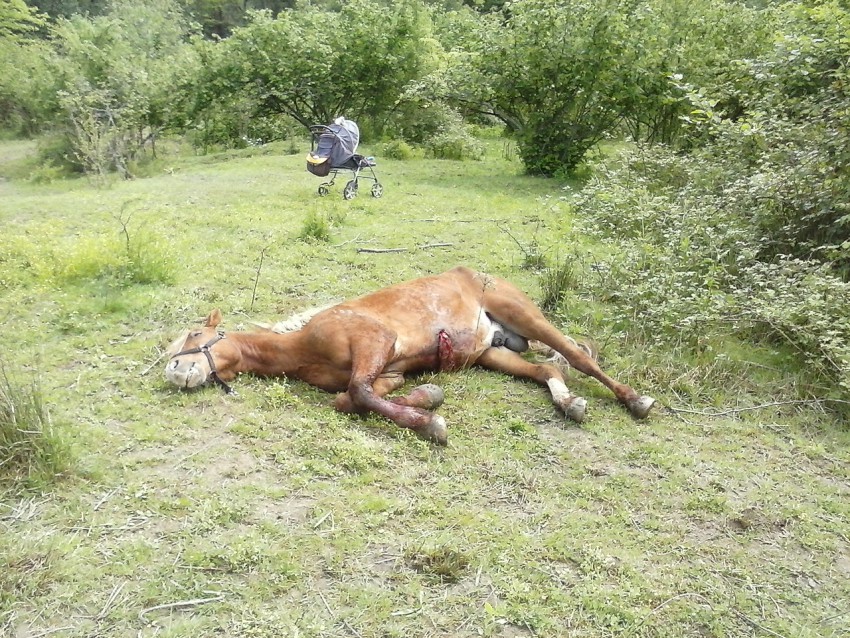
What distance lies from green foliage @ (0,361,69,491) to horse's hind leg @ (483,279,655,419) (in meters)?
2.95

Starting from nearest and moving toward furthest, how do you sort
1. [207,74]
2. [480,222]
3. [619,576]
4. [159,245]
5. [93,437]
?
1. [619,576]
2. [93,437]
3. [159,245]
4. [480,222]
5. [207,74]

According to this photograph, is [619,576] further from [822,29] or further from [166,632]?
[822,29]

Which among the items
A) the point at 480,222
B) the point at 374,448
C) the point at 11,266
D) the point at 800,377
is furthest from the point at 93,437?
the point at 480,222

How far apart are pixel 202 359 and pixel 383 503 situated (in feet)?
5.38

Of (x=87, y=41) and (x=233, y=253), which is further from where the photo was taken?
(x=87, y=41)

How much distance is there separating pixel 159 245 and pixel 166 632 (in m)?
5.05

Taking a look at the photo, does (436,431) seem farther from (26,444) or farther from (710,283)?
(710,283)

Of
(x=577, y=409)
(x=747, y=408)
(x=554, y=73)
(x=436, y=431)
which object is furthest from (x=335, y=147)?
(x=747, y=408)

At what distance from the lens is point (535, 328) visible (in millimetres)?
4898

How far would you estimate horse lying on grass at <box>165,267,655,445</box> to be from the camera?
163 inches

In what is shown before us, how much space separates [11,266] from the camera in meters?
6.14

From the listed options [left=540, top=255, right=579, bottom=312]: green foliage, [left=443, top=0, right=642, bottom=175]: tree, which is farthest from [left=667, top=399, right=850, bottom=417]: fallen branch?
Answer: [left=443, top=0, right=642, bottom=175]: tree

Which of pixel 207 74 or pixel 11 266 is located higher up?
pixel 207 74

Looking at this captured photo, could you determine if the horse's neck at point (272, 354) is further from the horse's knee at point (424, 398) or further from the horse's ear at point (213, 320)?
the horse's knee at point (424, 398)
